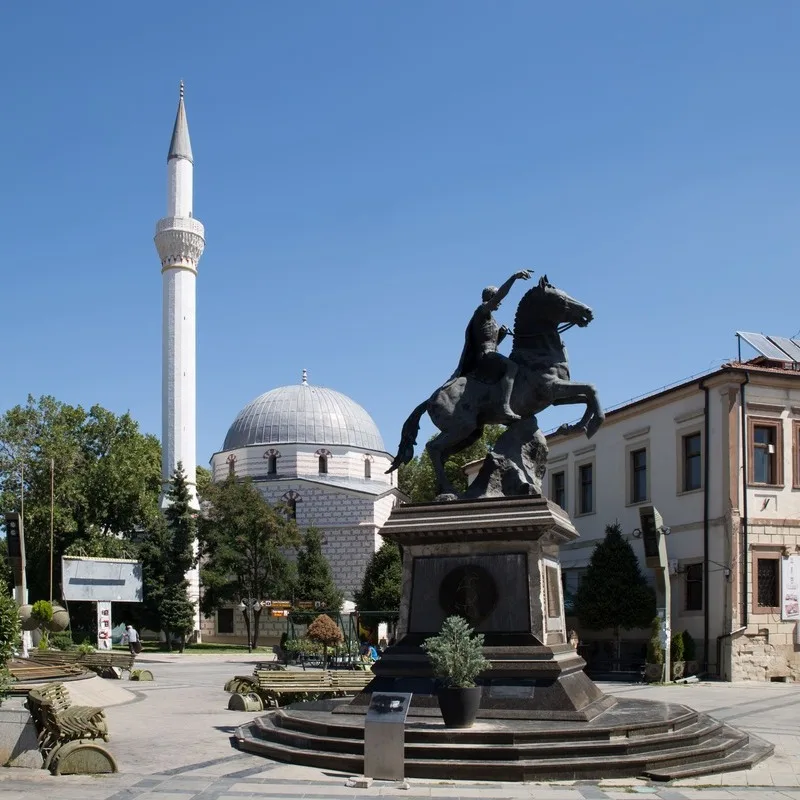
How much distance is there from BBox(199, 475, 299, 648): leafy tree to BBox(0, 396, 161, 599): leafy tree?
326cm

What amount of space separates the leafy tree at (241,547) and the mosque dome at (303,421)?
598 inches

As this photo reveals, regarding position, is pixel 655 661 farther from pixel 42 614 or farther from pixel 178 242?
pixel 178 242

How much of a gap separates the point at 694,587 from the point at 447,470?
2442 centimetres

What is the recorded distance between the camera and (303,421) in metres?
67.6

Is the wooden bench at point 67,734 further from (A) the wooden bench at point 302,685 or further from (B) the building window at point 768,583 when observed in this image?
(B) the building window at point 768,583

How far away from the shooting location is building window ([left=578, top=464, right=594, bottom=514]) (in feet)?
114

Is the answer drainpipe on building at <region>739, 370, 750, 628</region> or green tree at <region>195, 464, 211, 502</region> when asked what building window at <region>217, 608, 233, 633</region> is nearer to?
green tree at <region>195, 464, 211, 502</region>

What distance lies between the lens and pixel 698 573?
93.4 feet

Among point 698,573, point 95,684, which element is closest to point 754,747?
point 95,684

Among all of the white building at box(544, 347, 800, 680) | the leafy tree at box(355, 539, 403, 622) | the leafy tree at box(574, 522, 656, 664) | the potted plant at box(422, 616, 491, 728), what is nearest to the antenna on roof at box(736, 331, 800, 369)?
the white building at box(544, 347, 800, 680)

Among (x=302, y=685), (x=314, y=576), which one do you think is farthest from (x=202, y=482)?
(x=302, y=685)

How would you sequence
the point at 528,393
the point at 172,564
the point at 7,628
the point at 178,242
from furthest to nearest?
the point at 178,242, the point at 172,564, the point at 528,393, the point at 7,628

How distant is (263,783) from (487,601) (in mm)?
3506

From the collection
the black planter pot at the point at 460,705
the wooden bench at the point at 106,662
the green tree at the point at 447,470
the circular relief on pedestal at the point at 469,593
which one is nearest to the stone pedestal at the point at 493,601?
the circular relief on pedestal at the point at 469,593
